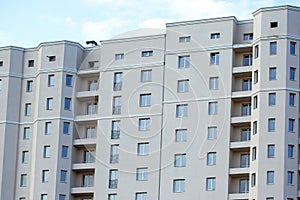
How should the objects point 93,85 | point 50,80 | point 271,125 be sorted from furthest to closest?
point 93,85, point 50,80, point 271,125

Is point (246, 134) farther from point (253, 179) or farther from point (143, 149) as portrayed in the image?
point (143, 149)

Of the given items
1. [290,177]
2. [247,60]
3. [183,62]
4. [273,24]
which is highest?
[273,24]

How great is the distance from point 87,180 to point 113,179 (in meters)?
4.15

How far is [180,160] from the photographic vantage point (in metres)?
80.1

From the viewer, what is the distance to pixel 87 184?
282 feet

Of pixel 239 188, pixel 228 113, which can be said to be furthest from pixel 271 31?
pixel 239 188

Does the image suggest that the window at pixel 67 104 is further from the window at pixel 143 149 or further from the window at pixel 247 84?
the window at pixel 247 84

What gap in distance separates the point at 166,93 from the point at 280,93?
10.8 metres

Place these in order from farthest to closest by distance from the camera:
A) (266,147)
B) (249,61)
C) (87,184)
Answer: (87,184), (249,61), (266,147)

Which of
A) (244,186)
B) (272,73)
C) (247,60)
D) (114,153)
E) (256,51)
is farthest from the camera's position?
(114,153)

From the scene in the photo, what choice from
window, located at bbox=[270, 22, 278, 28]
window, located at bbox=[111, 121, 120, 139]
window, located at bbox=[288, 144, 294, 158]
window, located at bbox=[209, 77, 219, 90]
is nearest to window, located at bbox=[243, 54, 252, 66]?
window, located at bbox=[209, 77, 219, 90]

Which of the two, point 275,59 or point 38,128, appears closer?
point 275,59

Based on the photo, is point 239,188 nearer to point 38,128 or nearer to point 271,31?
point 271,31

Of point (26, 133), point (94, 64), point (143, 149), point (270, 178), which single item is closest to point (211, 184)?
point (270, 178)
